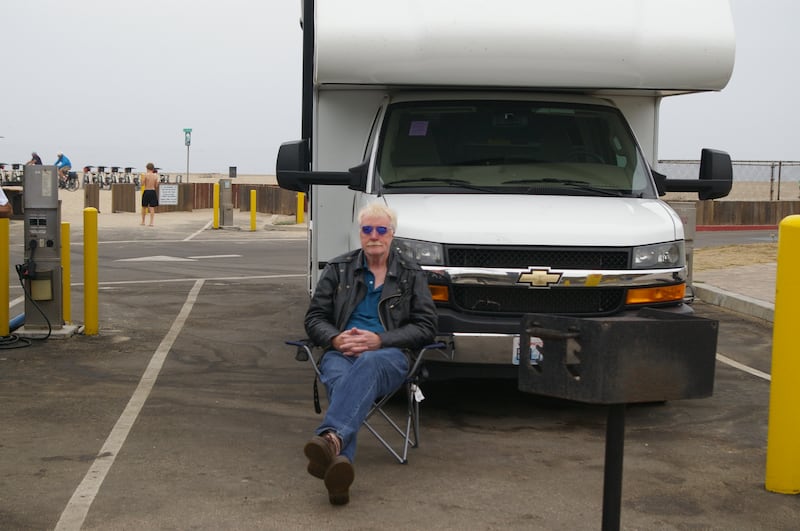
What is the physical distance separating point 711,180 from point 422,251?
2657mm

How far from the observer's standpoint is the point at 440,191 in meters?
8.03

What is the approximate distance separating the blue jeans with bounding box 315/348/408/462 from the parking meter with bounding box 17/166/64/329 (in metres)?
4.67

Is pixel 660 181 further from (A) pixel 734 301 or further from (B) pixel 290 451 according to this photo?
(A) pixel 734 301

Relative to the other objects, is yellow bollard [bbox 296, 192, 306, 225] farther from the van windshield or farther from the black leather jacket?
the black leather jacket

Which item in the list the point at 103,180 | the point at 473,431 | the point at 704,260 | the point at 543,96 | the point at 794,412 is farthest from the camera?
the point at 103,180

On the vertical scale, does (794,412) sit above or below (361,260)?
below

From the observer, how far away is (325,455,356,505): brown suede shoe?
5.56 m

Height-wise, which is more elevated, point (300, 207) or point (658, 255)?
point (658, 255)

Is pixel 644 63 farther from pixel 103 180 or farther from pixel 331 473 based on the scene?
pixel 103 180

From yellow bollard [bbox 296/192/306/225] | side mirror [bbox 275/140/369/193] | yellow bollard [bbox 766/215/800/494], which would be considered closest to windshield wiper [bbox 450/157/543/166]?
side mirror [bbox 275/140/369/193]

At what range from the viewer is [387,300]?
669 cm

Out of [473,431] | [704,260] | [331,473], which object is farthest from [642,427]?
[704,260]

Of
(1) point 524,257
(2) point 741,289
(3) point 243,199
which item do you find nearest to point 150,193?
(3) point 243,199

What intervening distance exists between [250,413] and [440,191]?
1.97 meters
